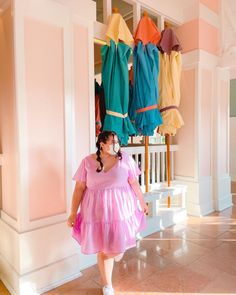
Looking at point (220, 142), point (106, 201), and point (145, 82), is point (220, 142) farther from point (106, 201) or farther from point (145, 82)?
point (106, 201)

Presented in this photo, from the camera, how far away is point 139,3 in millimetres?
2760

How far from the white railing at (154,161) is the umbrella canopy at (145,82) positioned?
1.55ft

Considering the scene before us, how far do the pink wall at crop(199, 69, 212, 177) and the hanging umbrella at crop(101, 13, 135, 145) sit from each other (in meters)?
1.45

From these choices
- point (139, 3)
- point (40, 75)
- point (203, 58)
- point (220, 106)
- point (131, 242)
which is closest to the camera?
point (131, 242)

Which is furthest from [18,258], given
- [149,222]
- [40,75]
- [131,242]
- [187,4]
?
[187,4]

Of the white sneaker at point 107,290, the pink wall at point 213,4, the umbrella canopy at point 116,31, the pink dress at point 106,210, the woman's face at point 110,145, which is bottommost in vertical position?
the white sneaker at point 107,290

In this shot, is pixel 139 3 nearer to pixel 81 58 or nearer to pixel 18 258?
pixel 81 58

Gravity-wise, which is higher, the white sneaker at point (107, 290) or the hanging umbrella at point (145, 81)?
the hanging umbrella at point (145, 81)

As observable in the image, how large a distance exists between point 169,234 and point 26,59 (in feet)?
7.48

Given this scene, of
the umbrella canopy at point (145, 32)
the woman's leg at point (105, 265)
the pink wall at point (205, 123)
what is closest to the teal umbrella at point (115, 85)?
the umbrella canopy at point (145, 32)

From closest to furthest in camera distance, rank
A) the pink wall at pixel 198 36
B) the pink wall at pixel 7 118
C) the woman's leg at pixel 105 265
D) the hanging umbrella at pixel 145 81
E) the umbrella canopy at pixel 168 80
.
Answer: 1. the woman's leg at pixel 105 265
2. the pink wall at pixel 7 118
3. the hanging umbrella at pixel 145 81
4. the umbrella canopy at pixel 168 80
5. the pink wall at pixel 198 36

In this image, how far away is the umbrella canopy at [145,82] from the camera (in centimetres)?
253

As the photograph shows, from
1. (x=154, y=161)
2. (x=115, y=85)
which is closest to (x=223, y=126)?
(x=154, y=161)

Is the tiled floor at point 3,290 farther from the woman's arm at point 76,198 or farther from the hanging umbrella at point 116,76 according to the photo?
the hanging umbrella at point 116,76
